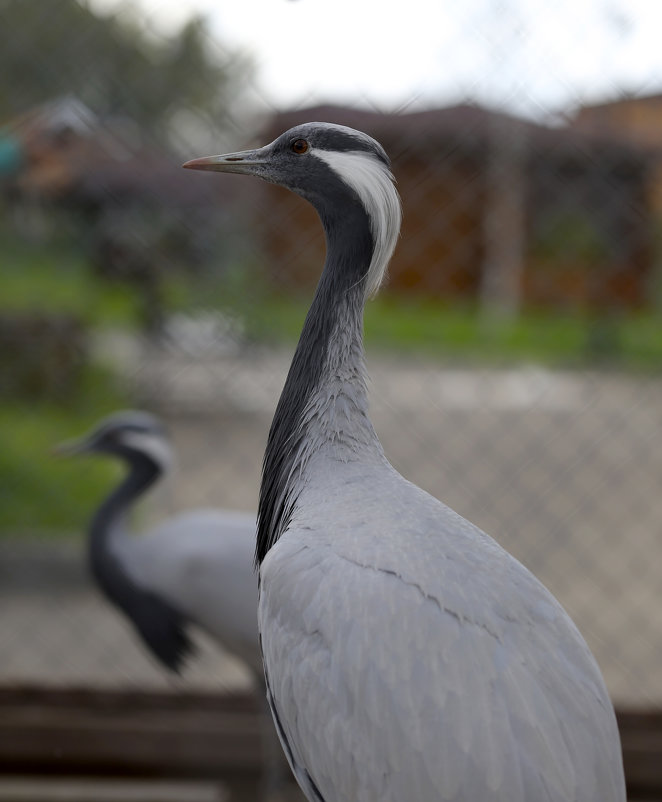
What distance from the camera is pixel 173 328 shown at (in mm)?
3688

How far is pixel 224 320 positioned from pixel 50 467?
185 cm

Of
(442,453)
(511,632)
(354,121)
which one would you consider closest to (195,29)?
(354,121)

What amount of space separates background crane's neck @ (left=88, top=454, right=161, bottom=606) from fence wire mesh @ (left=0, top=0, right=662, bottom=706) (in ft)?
1.49

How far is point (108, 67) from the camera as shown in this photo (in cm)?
312

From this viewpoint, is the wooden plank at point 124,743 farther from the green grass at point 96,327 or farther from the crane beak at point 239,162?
the crane beak at point 239,162

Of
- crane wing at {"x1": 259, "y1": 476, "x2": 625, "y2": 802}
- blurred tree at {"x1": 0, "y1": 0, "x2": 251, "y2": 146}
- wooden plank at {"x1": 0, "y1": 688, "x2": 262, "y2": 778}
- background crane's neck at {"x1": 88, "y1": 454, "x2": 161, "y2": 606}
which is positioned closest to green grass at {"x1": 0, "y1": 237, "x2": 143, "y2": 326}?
blurred tree at {"x1": 0, "y1": 0, "x2": 251, "y2": 146}

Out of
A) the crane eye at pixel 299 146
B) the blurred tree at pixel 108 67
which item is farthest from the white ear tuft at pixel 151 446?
the crane eye at pixel 299 146

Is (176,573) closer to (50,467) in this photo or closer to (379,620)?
(379,620)

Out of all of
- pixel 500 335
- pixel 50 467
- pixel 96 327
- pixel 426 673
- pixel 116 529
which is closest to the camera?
pixel 426 673

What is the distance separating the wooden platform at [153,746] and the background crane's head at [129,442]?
74 cm

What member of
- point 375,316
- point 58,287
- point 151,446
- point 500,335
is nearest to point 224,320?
point 151,446

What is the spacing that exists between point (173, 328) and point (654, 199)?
125 inches

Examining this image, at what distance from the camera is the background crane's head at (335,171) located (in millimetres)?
1504

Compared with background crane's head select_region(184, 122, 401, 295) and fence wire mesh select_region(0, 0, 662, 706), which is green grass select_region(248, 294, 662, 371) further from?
background crane's head select_region(184, 122, 401, 295)
